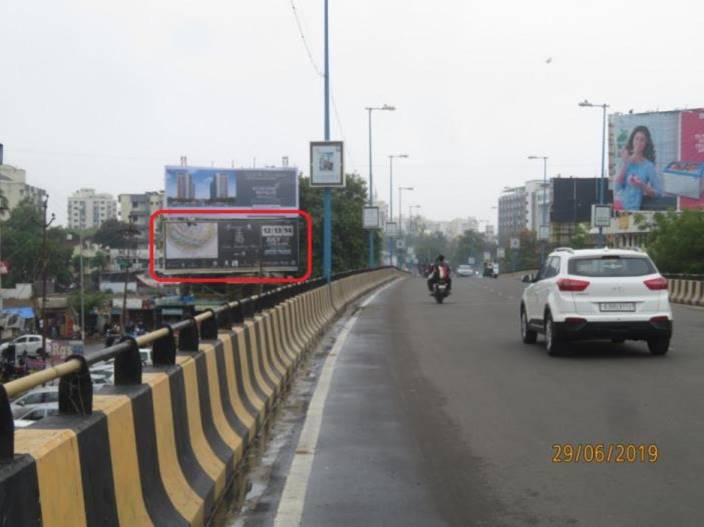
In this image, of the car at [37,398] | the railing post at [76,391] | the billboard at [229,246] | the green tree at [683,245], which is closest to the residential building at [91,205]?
the billboard at [229,246]

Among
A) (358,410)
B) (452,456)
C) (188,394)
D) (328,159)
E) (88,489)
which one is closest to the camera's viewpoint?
(88,489)

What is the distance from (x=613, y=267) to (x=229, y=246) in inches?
1350

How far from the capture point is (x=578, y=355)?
13586 mm

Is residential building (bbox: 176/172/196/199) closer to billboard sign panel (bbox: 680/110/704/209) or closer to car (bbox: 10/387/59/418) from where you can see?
car (bbox: 10/387/59/418)

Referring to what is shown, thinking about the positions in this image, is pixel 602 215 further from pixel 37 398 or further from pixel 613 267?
pixel 37 398

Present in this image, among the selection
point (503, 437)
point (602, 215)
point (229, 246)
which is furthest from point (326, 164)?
point (602, 215)

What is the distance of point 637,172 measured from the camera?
77688mm

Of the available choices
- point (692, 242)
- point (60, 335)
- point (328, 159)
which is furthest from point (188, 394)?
point (692, 242)

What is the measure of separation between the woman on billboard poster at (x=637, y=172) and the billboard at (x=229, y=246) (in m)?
40.0

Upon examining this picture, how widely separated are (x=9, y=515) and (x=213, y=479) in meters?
2.81

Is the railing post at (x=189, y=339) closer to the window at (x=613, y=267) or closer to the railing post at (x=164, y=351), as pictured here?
the railing post at (x=164, y=351)

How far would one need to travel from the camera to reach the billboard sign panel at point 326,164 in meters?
26.0

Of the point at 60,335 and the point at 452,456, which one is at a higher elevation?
the point at 452,456

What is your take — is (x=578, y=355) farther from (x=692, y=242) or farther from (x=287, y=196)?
(x=287, y=196)
